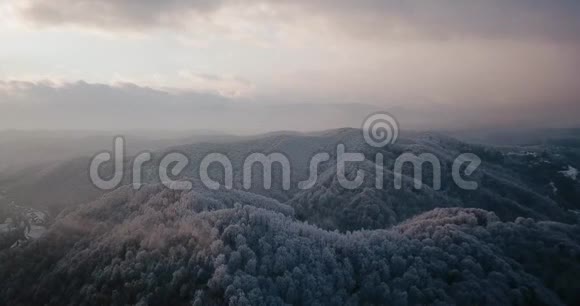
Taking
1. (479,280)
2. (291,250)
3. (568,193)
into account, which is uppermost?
(291,250)

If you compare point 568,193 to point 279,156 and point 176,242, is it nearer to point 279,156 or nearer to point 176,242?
point 279,156

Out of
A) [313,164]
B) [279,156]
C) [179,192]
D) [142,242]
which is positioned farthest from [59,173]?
[142,242]

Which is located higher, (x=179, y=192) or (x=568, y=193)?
(x=179, y=192)

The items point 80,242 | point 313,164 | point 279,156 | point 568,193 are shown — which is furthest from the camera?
point 568,193

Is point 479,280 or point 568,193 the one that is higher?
point 479,280

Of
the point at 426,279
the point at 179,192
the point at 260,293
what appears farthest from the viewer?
the point at 179,192

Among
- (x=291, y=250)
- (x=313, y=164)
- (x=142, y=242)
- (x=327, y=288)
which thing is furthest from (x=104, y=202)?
(x=313, y=164)

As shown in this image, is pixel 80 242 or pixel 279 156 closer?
pixel 80 242

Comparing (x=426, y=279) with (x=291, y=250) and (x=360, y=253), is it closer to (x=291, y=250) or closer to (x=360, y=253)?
(x=360, y=253)

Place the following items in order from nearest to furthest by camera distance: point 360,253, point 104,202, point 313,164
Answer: point 360,253 < point 104,202 < point 313,164
